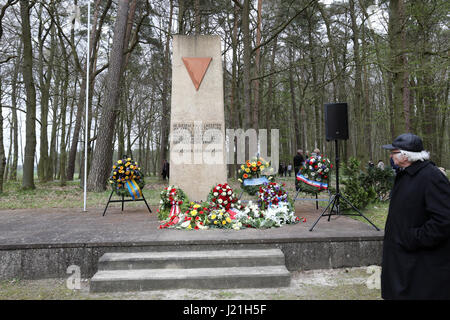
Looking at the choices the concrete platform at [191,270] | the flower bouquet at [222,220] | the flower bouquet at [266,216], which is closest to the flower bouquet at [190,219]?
the flower bouquet at [222,220]

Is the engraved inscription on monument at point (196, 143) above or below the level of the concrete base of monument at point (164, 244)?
above

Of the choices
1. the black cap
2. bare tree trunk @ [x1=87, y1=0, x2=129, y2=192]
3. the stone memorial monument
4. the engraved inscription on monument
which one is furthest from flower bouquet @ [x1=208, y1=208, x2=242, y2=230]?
bare tree trunk @ [x1=87, y1=0, x2=129, y2=192]

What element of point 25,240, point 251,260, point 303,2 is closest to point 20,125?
point 303,2

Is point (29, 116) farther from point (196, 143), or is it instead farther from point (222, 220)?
point (222, 220)

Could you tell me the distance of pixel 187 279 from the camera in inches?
149

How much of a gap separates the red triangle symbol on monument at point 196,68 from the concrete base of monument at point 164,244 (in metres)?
3.46

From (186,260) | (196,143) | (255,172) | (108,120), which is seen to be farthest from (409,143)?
(108,120)

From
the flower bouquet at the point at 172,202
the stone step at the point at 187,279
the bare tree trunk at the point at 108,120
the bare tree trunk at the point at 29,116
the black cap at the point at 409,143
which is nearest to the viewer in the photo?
the black cap at the point at 409,143

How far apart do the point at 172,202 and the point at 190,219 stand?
741 mm

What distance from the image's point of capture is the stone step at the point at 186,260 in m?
4.03

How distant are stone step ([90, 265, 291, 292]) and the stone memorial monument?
9.85ft

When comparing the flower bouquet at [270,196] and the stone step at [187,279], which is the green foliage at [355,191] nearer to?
the flower bouquet at [270,196]

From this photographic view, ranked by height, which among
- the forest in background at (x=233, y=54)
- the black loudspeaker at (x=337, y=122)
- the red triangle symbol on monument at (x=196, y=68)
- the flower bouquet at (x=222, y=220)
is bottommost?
the flower bouquet at (x=222, y=220)

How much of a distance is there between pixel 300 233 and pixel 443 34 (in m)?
13.1
